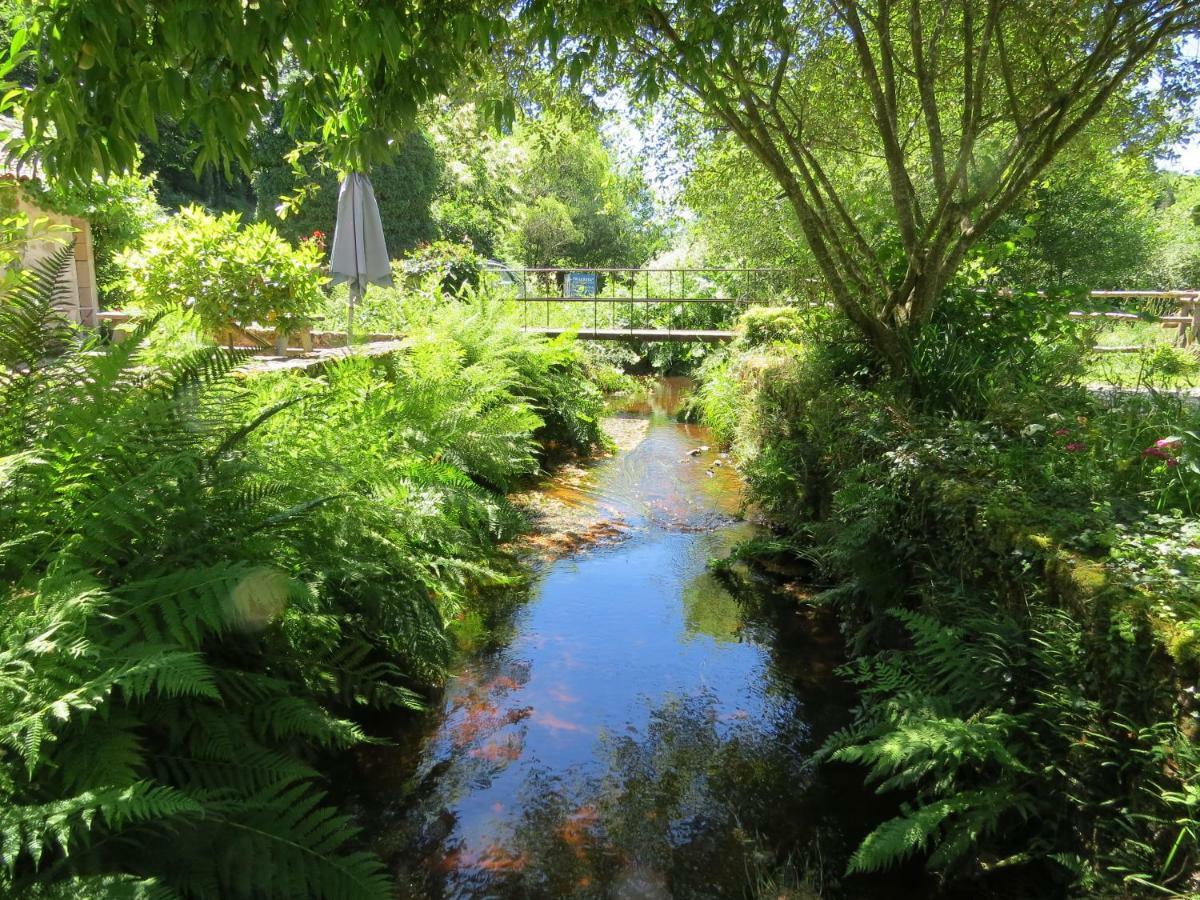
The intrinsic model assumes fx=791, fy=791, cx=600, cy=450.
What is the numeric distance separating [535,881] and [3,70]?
3.25m

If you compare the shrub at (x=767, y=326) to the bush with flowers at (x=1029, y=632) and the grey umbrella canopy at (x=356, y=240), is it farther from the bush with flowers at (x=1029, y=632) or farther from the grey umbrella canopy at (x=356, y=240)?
the bush with flowers at (x=1029, y=632)

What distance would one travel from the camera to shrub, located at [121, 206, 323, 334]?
742 cm

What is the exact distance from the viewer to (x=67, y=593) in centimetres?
195

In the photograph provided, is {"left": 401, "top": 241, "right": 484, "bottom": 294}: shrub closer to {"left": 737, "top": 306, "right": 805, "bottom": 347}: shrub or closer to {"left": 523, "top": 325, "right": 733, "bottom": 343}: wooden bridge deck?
{"left": 523, "top": 325, "right": 733, "bottom": 343}: wooden bridge deck

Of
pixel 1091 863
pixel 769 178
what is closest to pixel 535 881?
pixel 1091 863

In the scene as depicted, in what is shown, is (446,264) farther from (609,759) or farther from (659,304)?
(609,759)

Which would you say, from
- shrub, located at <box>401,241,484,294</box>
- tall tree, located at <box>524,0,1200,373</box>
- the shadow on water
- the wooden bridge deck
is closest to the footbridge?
the wooden bridge deck

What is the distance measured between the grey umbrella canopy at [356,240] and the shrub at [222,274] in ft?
1.94

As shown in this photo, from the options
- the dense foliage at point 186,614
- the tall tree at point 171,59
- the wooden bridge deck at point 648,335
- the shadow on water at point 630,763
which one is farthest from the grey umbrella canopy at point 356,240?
the tall tree at point 171,59

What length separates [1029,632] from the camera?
9.60 ft

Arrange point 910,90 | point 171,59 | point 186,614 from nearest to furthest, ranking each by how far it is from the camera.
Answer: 1. point 186,614
2. point 171,59
3. point 910,90

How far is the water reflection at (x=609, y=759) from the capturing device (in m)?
2.93

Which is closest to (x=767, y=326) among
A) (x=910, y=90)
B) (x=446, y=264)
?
(x=910, y=90)

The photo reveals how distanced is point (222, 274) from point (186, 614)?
242 inches
